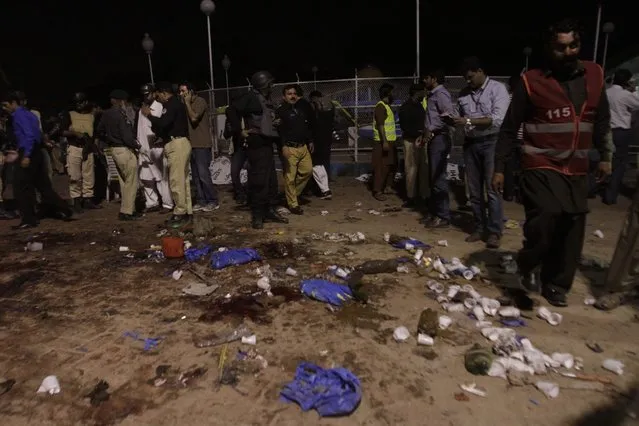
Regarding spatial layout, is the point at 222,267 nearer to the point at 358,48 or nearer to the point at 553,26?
the point at 553,26

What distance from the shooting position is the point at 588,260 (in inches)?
187

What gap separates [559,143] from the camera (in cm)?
355

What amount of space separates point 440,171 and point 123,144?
15.1 feet

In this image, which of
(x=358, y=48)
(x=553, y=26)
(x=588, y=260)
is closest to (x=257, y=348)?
(x=553, y=26)

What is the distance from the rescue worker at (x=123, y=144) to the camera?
7.00 metres

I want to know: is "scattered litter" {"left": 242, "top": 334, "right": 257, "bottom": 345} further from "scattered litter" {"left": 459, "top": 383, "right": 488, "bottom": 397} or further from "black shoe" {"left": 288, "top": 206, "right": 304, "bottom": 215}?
"black shoe" {"left": 288, "top": 206, "right": 304, "bottom": 215}

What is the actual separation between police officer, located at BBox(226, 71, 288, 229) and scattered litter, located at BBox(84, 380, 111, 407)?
375cm

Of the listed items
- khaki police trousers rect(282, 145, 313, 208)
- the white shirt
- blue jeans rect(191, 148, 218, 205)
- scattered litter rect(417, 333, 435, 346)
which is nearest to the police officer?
khaki police trousers rect(282, 145, 313, 208)

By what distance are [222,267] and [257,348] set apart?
1.77m

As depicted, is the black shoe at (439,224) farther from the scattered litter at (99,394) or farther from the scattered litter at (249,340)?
the scattered litter at (99,394)

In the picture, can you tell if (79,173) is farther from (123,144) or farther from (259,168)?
(259,168)

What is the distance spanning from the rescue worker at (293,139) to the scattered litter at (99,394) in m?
4.53

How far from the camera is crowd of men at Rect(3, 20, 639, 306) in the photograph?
11.7 feet

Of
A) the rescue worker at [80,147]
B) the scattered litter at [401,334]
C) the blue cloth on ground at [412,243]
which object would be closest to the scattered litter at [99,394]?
the scattered litter at [401,334]
